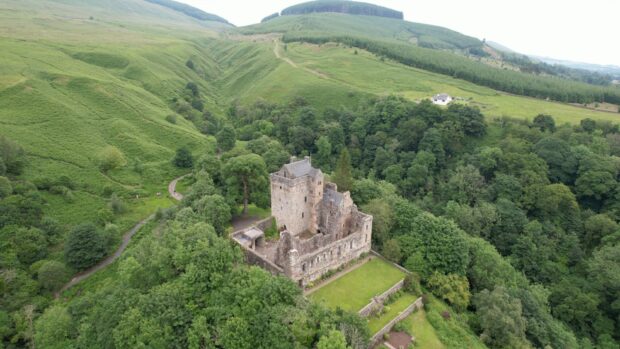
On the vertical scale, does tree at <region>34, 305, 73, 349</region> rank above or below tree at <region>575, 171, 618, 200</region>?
below

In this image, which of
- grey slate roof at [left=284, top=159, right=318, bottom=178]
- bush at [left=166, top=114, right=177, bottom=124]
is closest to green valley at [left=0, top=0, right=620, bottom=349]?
bush at [left=166, top=114, right=177, bottom=124]

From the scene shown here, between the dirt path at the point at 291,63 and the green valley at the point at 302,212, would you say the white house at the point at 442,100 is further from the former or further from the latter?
the dirt path at the point at 291,63

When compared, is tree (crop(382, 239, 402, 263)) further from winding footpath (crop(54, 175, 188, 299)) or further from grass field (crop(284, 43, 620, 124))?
grass field (crop(284, 43, 620, 124))

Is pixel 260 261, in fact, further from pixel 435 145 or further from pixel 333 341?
pixel 435 145

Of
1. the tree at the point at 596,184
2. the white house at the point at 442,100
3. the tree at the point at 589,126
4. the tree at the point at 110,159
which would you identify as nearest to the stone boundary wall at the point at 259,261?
the tree at the point at 110,159

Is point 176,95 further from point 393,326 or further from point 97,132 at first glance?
point 393,326

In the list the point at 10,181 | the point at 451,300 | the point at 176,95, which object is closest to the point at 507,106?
the point at 451,300
